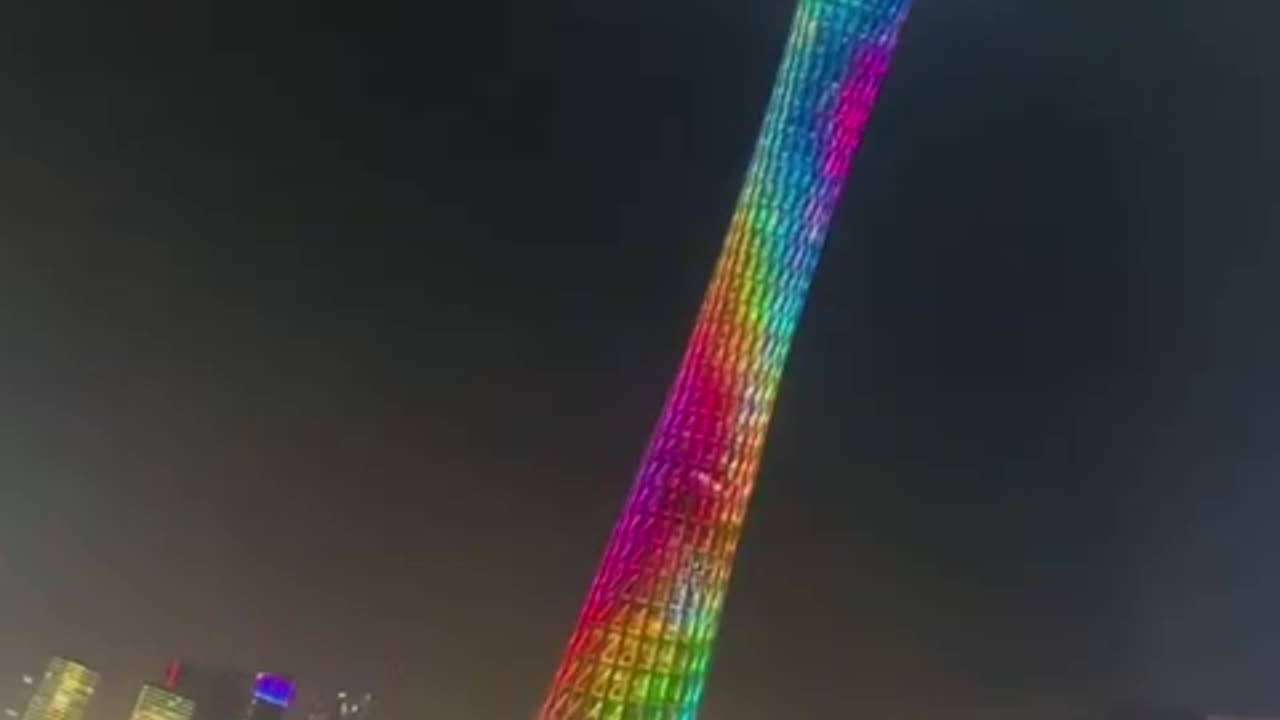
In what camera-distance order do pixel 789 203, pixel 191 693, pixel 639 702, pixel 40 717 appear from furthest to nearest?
pixel 191 693
pixel 40 717
pixel 789 203
pixel 639 702

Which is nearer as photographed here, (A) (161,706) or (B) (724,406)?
(B) (724,406)

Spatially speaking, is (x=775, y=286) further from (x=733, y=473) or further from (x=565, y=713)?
(x=565, y=713)

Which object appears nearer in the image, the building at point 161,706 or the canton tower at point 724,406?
the canton tower at point 724,406

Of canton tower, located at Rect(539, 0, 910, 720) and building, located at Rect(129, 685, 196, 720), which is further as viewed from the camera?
building, located at Rect(129, 685, 196, 720)

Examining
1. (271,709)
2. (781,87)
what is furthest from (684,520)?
(271,709)
